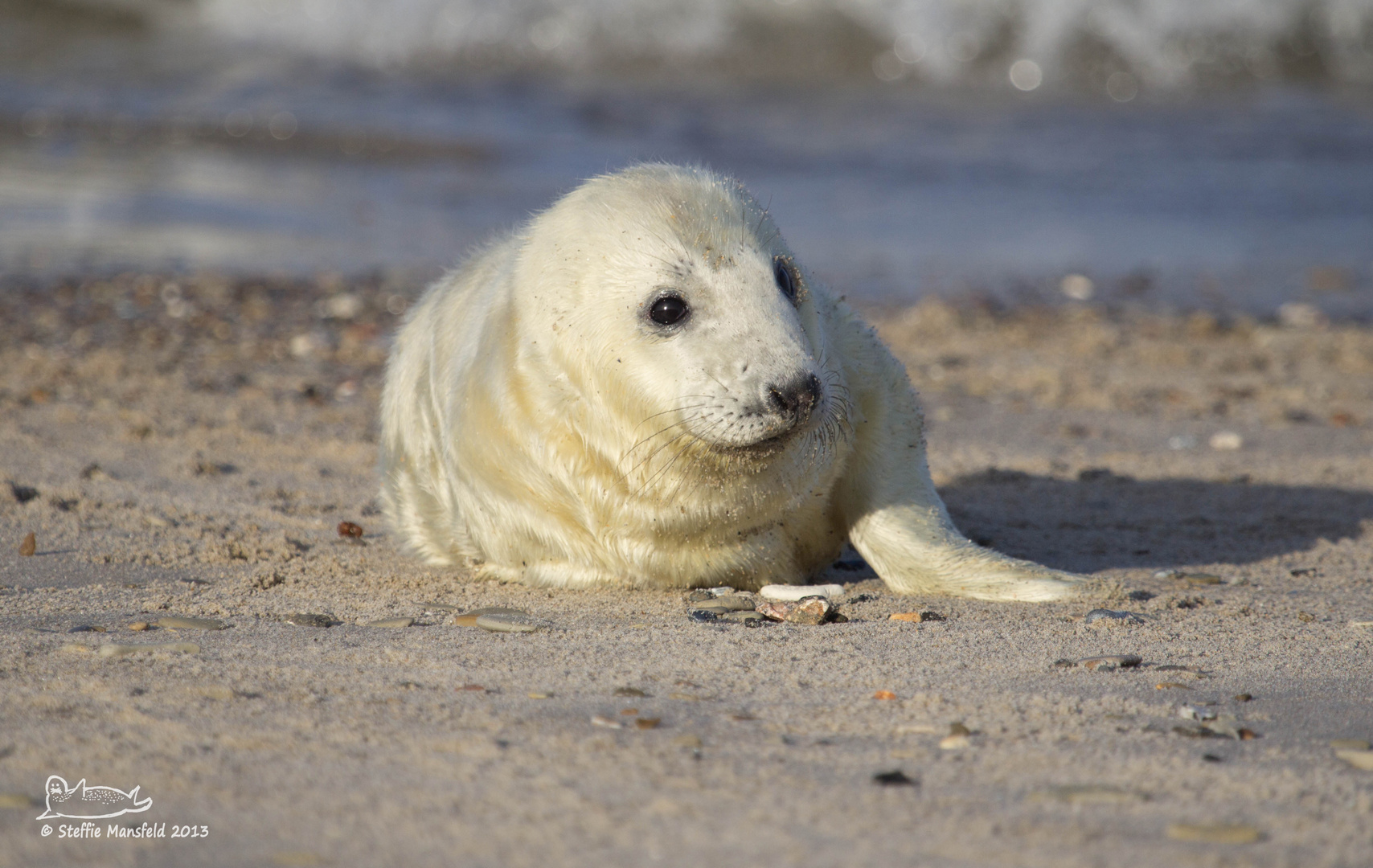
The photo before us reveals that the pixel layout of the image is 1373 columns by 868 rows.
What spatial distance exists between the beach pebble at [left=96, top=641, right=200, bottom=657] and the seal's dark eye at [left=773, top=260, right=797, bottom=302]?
5.57 ft

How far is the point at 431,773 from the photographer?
246cm

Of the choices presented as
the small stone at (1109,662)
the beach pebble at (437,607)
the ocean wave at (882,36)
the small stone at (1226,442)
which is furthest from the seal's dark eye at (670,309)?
the ocean wave at (882,36)

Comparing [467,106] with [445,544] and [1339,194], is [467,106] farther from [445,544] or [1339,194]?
[445,544]

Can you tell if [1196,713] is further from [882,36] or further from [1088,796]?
[882,36]

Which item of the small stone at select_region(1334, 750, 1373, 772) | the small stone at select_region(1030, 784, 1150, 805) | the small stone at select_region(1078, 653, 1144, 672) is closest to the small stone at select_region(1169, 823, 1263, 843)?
the small stone at select_region(1030, 784, 1150, 805)

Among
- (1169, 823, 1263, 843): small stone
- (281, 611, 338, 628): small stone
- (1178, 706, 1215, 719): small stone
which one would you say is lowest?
(1169, 823, 1263, 843): small stone

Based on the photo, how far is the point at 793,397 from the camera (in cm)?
327

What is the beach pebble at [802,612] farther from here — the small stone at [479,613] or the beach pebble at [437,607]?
the beach pebble at [437,607]

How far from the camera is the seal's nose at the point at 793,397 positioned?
10.7 ft

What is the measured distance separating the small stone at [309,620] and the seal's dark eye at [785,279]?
145cm

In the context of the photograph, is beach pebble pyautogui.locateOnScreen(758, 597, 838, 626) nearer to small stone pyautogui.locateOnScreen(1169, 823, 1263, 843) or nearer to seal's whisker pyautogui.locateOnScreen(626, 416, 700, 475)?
seal's whisker pyautogui.locateOnScreen(626, 416, 700, 475)

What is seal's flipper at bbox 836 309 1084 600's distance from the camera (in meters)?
3.95

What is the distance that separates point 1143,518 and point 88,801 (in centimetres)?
386

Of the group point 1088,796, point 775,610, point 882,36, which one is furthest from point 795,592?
point 882,36
